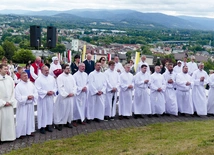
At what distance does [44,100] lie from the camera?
8328 millimetres

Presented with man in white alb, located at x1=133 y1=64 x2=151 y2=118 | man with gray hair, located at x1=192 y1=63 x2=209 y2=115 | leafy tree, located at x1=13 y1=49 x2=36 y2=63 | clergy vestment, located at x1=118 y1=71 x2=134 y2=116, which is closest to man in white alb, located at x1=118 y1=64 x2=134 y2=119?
clergy vestment, located at x1=118 y1=71 x2=134 y2=116

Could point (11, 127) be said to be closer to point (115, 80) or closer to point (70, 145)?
point (70, 145)

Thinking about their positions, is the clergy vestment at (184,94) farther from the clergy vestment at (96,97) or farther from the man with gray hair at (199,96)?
the clergy vestment at (96,97)

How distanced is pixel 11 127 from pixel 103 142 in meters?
2.43

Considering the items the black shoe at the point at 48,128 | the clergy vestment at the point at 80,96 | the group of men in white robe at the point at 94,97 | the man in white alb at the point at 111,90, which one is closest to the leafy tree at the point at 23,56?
the group of men in white robe at the point at 94,97

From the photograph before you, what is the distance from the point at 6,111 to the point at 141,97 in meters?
4.77

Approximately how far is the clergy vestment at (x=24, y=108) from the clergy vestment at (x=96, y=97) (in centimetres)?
207

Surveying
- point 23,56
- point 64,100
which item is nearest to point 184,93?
point 64,100

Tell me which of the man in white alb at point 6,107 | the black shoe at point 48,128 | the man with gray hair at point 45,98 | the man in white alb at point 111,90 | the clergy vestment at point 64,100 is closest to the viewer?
the man in white alb at point 6,107

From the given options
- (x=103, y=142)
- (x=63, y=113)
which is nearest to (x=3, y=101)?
(x=63, y=113)

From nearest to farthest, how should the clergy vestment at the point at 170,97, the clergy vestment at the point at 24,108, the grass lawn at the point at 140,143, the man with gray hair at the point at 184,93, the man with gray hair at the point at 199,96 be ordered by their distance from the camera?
the grass lawn at the point at 140,143 → the clergy vestment at the point at 24,108 → the man with gray hair at the point at 184,93 → the clergy vestment at the point at 170,97 → the man with gray hair at the point at 199,96

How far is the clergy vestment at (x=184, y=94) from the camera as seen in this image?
10422mm

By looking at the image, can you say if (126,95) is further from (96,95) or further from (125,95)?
(96,95)

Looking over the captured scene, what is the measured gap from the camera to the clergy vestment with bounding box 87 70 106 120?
30.5 ft
